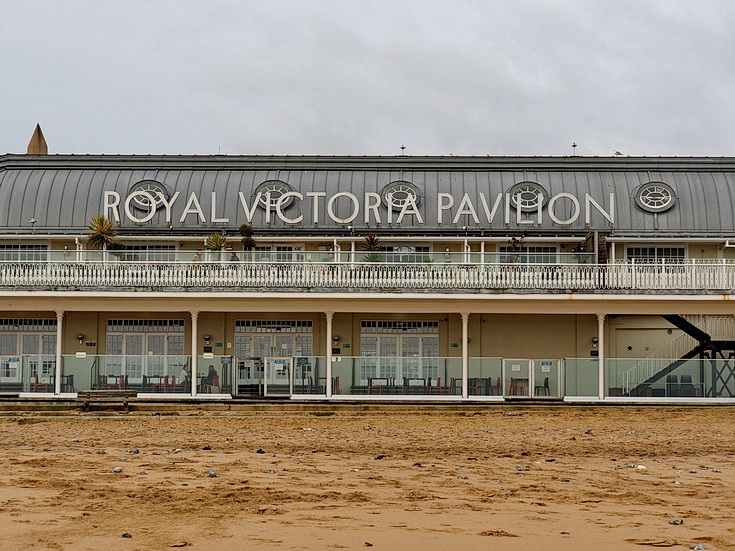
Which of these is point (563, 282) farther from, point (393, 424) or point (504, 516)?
point (504, 516)

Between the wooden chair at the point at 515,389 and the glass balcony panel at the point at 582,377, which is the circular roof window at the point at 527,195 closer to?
the glass balcony panel at the point at 582,377

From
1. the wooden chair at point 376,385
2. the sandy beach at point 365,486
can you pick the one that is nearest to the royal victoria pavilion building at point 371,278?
the wooden chair at point 376,385

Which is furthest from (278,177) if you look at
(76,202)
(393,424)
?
(393,424)

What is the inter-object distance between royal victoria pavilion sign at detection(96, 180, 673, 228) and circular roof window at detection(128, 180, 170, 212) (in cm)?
3

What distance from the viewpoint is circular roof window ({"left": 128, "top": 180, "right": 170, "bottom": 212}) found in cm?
3553

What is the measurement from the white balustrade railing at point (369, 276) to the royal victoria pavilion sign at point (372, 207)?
420cm

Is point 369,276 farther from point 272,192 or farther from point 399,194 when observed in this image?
point 272,192

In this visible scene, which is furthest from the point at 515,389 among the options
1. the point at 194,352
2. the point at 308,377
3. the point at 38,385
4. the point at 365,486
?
the point at 365,486

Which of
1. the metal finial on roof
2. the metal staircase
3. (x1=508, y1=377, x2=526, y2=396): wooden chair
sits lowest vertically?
(x1=508, y1=377, x2=526, y2=396): wooden chair

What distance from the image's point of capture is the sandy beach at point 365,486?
11.8 meters

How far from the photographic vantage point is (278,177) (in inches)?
1435

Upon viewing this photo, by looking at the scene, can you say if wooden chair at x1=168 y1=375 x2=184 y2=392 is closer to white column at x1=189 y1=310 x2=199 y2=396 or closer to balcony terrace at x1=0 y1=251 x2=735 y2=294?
white column at x1=189 y1=310 x2=199 y2=396

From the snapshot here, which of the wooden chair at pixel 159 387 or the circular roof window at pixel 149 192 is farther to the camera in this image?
the circular roof window at pixel 149 192

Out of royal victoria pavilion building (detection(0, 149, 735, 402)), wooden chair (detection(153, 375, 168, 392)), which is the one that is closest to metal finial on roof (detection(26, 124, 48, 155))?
royal victoria pavilion building (detection(0, 149, 735, 402))
